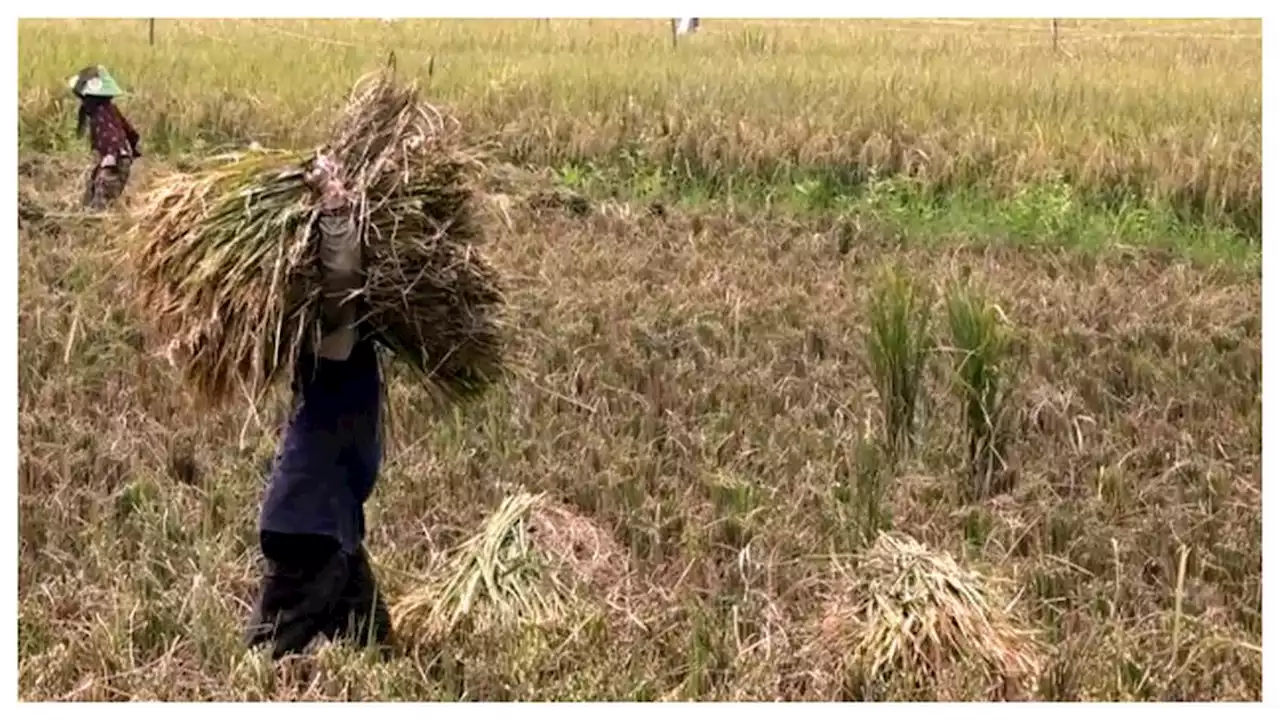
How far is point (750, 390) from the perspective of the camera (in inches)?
151

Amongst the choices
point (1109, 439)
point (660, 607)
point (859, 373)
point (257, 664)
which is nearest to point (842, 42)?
point (859, 373)

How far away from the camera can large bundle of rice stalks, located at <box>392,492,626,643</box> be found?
2.57m

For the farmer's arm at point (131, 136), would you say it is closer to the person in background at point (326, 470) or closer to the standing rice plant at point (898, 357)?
the standing rice plant at point (898, 357)

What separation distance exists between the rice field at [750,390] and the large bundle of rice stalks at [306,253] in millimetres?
150

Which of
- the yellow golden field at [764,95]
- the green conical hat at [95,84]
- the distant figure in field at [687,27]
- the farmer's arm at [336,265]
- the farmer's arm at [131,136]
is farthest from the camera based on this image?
the distant figure in field at [687,27]

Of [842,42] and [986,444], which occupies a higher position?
[842,42]

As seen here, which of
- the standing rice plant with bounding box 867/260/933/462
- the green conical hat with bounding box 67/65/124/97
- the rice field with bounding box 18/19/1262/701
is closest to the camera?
the rice field with bounding box 18/19/1262/701

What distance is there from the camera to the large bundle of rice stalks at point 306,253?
2.21 m

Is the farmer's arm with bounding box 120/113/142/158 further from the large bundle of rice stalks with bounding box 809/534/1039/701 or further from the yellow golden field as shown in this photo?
the large bundle of rice stalks with bounding box 809/534/1039/701

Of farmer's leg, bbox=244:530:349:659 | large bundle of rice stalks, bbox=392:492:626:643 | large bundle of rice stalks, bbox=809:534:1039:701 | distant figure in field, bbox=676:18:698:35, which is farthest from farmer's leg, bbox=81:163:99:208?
large bundle of rice stalks, bbox=809:534:1039:701

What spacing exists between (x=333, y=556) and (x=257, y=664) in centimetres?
21

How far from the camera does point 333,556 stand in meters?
2.36

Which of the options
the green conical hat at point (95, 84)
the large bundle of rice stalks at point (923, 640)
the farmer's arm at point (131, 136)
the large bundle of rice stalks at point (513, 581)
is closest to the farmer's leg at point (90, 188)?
the farmer's arm at point (131, 136)

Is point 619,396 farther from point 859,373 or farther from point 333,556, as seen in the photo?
point 333,556
